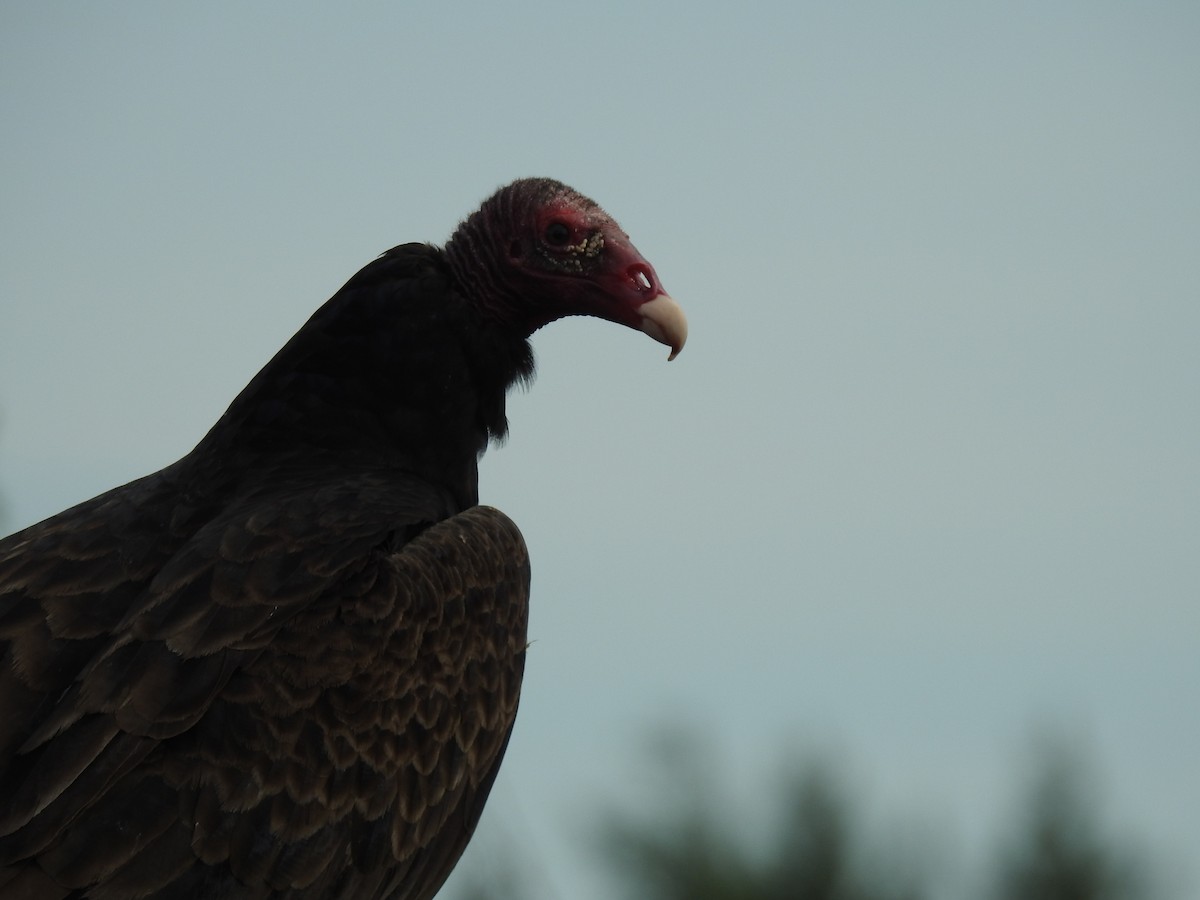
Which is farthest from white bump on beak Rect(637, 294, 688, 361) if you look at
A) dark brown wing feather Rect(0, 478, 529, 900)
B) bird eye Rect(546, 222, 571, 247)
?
dark brown wing feather Rect(0, 478, 529, 900)

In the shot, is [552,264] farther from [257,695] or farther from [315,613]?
[257,695]

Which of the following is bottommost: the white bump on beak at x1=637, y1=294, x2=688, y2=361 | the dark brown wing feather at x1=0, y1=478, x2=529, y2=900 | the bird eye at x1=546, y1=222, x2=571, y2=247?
the dark brown wing feather at x1=0, y1=478, x2=529, y2=900

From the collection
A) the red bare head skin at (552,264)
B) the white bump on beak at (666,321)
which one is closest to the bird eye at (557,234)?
the red bare head skin at (552,264)

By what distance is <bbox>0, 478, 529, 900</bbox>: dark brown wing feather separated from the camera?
3533 millimetres

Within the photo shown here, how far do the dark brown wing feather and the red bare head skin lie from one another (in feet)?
2.87

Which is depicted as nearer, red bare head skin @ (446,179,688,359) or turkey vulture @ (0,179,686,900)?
turkey vulture @ (0,179,686,900)

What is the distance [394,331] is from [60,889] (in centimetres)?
205

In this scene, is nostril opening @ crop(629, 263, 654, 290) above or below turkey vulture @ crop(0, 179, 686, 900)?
above

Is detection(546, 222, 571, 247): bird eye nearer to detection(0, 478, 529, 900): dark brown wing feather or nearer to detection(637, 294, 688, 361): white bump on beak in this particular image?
detection(637, 294, 688, 361): white bump on beak

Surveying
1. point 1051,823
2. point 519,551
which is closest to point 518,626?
point 519,551

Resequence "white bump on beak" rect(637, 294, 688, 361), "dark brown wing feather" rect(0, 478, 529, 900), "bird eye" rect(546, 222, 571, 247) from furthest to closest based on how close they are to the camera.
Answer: "bird eye" rect(546, 222, 571, 247) < "white bump on beak" rect(637, 294, 688, 361) < "dark brown wing feather" rect(0, 478, 529, 900)

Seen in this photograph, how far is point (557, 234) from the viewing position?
5.10 m

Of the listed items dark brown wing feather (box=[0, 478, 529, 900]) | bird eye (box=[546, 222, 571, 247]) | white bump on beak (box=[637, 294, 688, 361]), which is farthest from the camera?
bird eye (box=[546, 222, 571, 247])

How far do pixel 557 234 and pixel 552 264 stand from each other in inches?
4.2
